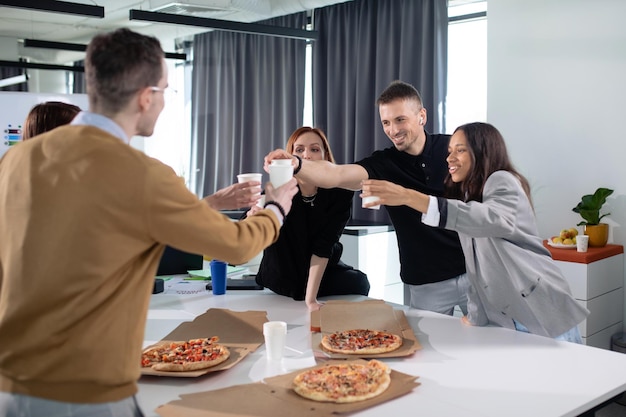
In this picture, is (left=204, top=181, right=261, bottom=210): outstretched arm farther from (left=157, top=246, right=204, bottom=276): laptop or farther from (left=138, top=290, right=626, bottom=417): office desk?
(left=157, top=246, right=204, bottom=276): laptop

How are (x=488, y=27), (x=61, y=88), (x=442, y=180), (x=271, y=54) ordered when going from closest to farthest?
(x=442, y=180) < (x=488, y=27) < (x=271, y=54) < (x=61, y=88)

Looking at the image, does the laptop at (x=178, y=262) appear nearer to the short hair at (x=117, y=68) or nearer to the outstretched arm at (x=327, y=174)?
the outstretched arm at (x=327, y=174)

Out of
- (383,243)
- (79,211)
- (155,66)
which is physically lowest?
(383,243)

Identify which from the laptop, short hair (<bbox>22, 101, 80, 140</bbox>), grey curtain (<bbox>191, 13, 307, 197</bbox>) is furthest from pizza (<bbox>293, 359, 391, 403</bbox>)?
grey curtain (<bbox>191, 13, 307, 197</bbox>)

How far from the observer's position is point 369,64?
594 centimetres

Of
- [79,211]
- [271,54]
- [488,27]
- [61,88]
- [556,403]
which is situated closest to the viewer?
[79,211]

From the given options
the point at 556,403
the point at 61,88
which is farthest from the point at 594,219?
the point at 61,88

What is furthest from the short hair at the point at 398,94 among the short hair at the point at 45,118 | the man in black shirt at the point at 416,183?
the short hair at the point at 45,118

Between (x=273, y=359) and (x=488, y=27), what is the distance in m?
3.68

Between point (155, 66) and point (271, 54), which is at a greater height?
point (271, 54)

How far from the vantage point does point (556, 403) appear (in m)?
1.70

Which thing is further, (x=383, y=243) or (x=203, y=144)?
(x=203, y=144)

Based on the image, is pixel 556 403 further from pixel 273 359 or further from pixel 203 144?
pixel 203 144

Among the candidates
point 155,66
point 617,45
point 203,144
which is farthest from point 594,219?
point 203,144
